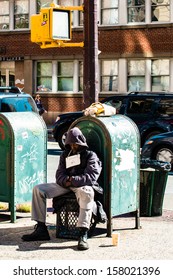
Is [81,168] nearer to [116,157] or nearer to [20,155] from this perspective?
[116,157]

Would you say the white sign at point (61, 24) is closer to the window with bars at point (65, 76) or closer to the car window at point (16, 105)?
the car window at point (16, 105)

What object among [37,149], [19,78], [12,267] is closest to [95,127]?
[37,149]

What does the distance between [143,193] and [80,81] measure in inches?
1017

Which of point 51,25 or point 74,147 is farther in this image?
point 51,25

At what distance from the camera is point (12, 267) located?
23.8ft

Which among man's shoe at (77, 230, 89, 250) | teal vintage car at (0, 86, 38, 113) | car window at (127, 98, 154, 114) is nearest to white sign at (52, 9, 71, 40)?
teal vintage car at (0, 86, 38, 113)

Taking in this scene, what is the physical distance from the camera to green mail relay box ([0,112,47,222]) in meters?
10.1

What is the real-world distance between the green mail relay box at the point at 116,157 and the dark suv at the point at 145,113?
12355mm

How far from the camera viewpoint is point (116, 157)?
363 inches

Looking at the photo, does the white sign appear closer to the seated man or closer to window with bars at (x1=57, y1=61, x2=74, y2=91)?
the seated man

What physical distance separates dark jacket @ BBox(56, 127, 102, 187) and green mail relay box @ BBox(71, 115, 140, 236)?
244mm

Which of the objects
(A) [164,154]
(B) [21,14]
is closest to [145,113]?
(A) [164,154]

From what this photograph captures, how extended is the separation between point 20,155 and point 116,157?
1.61 m

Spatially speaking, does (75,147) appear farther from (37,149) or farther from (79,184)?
(37,149)
